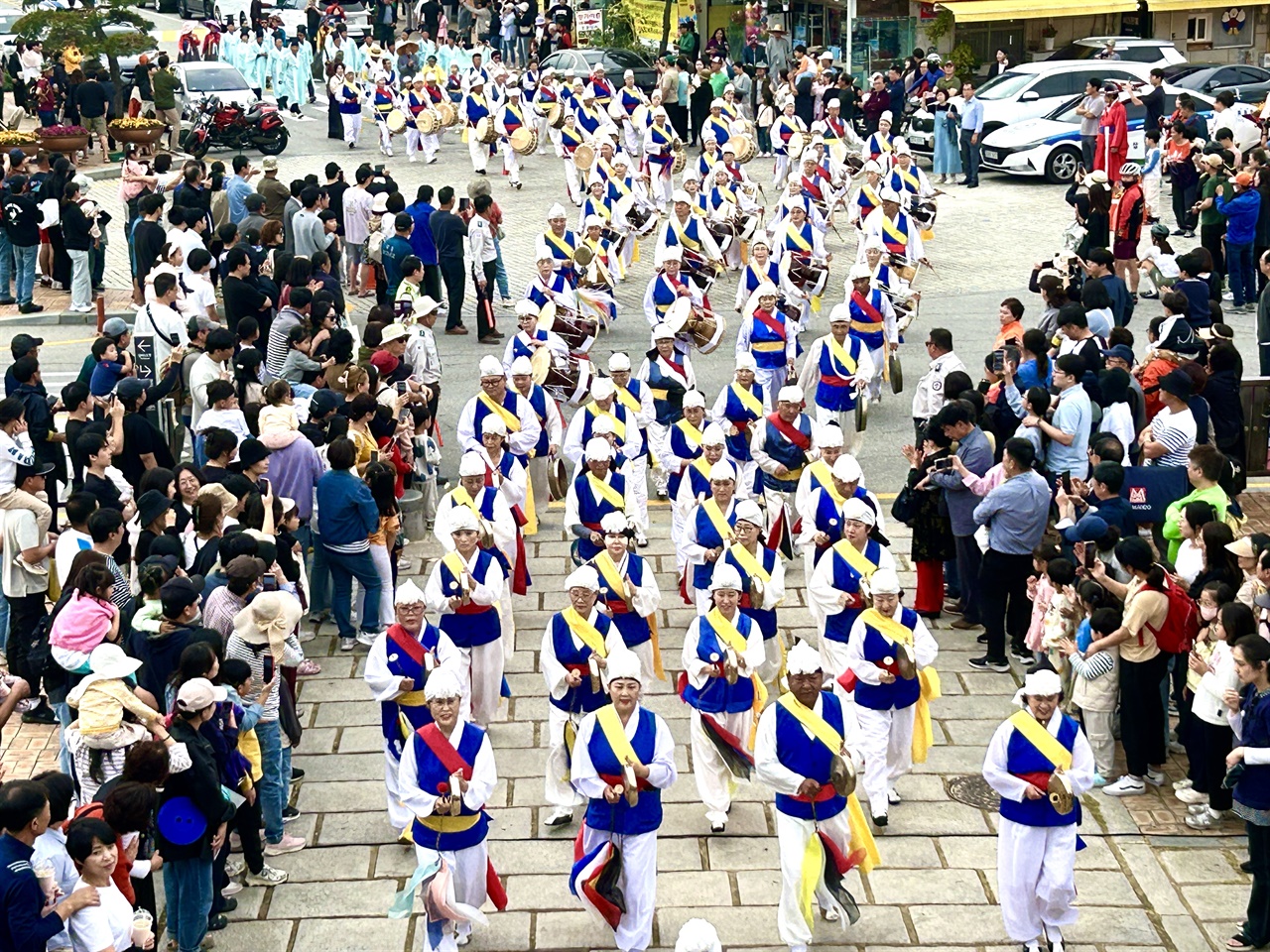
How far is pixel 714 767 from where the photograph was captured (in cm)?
992

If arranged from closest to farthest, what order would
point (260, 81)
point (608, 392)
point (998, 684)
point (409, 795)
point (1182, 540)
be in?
point (409, 795) → point (1182, 540) → point (998, 684) → point (608, 392) → point (260, 81)

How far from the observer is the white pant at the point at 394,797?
9.64 meters

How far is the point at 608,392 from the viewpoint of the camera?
43.7 ft

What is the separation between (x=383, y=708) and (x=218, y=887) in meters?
1.28

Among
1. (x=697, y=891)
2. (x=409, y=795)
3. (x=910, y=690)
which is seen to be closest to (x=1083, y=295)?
(x=910, y=690)

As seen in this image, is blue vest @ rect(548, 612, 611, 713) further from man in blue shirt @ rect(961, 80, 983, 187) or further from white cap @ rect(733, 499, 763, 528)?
man in blue shirt @ rect(961, 80, 983, 187)

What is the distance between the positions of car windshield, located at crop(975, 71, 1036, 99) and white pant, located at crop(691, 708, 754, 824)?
20.0 metres

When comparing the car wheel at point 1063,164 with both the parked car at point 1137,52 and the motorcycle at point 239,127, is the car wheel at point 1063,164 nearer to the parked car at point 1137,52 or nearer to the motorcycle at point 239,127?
the parked car at point 1137,52

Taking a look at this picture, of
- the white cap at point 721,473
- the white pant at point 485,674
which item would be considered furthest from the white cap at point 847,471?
the white pant at point 485,674

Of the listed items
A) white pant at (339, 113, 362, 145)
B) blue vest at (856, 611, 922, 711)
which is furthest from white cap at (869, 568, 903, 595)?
white pant at (339, 113, 362, 145)

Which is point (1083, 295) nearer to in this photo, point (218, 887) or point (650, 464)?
point (650, 464)

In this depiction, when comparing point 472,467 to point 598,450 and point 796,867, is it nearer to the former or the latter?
point 598,450

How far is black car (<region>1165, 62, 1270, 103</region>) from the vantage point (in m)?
27.9

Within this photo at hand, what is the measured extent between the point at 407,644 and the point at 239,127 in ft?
78.2
